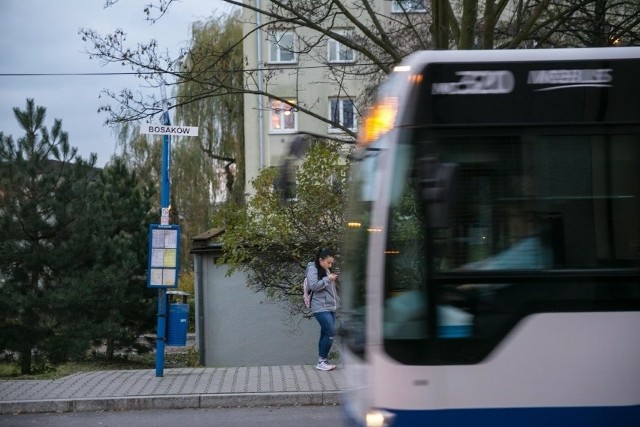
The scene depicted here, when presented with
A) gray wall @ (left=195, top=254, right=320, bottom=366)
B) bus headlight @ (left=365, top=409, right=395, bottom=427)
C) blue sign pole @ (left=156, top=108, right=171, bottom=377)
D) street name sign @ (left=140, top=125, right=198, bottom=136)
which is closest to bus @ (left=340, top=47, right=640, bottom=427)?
bus headlight @ (left=365, top=409, right=395, bottom=427)

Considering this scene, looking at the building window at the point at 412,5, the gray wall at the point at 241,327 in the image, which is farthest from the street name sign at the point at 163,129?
the gray wall at the point at 241,327

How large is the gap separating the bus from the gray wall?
44.9 feet

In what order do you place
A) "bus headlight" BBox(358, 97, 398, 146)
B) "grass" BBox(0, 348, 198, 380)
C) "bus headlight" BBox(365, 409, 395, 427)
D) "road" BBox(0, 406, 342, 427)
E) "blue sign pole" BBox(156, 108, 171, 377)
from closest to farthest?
"bus headlight" BBox(365, 409, 395, 427), "bus headlight" BBox(358, 97, 398, 146), "road" BBox(0, 406, 342, 427), "blue sign pole" BBox(156, 108, 171, 377), "grass" BBox(0, 348, 198, 380)

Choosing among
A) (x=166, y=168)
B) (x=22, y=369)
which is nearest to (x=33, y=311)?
(x=22, y=369)

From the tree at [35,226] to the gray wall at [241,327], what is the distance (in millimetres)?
2910

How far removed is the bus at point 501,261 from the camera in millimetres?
5398

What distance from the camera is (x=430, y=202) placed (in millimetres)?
5199

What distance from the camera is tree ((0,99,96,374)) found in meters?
17.8

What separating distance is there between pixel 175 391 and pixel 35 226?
8.45m

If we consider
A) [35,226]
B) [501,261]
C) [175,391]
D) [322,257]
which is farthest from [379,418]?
[35,226]

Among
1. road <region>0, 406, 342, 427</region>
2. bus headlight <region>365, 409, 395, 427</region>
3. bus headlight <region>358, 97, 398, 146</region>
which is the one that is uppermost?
bus headlight <region>358, 97, 398, 146</region>

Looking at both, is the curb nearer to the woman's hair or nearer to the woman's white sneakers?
the woman's white sneakers

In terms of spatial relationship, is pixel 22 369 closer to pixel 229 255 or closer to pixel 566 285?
pixel 229 255

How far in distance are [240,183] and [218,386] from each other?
22.7 m
